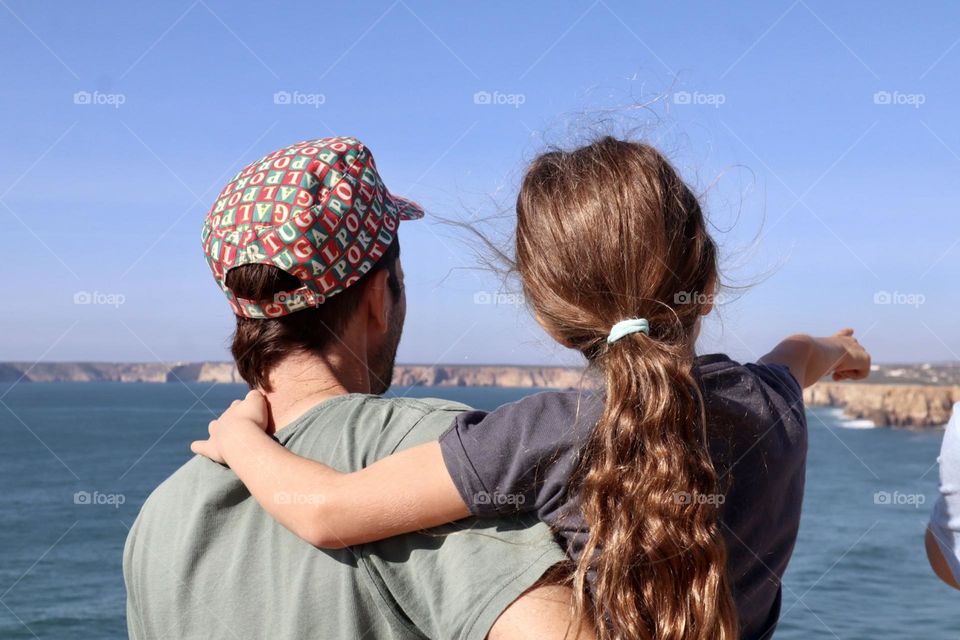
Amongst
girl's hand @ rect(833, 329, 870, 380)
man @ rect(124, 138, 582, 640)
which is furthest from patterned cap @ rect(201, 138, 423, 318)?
girl's hand @ rect(833, 329, 870, 380)

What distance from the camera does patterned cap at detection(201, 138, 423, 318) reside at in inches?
66.6

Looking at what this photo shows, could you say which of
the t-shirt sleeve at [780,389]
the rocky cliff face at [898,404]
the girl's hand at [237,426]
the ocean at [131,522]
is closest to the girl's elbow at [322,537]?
the girl's hand at [237,426]

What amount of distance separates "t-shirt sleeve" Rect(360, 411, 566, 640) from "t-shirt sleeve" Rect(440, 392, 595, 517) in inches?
1.6

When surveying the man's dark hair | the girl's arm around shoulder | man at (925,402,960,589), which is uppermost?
the man's dark hair

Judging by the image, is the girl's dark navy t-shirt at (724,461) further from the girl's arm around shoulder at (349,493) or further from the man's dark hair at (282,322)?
the man's dark hair at (282,322)

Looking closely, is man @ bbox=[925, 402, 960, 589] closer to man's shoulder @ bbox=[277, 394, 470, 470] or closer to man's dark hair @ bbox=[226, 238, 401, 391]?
man's shoulder @ bbox=[277, 394, 470, 470]

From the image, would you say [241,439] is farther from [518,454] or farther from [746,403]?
[746,403]

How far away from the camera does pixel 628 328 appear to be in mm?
1526

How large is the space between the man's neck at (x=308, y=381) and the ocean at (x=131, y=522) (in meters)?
3.55

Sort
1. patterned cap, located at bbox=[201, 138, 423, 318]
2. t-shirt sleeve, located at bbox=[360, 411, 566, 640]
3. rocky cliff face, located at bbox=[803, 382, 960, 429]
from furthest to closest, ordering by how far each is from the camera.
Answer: rocky cliff face, located at bbox=[803, 382, 960, 429]
patterned cap, located at bbox=[201, 138, 423, 318]
t-shirt sleeve, located at bbox=[360, 411, 566, 640]

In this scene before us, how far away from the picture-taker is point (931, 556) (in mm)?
2094

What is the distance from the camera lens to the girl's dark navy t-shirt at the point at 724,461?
1444mm

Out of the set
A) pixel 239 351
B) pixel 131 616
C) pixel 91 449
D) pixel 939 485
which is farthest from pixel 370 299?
pixel 91 449

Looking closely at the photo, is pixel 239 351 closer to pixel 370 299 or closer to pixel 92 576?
pixel 370 299
